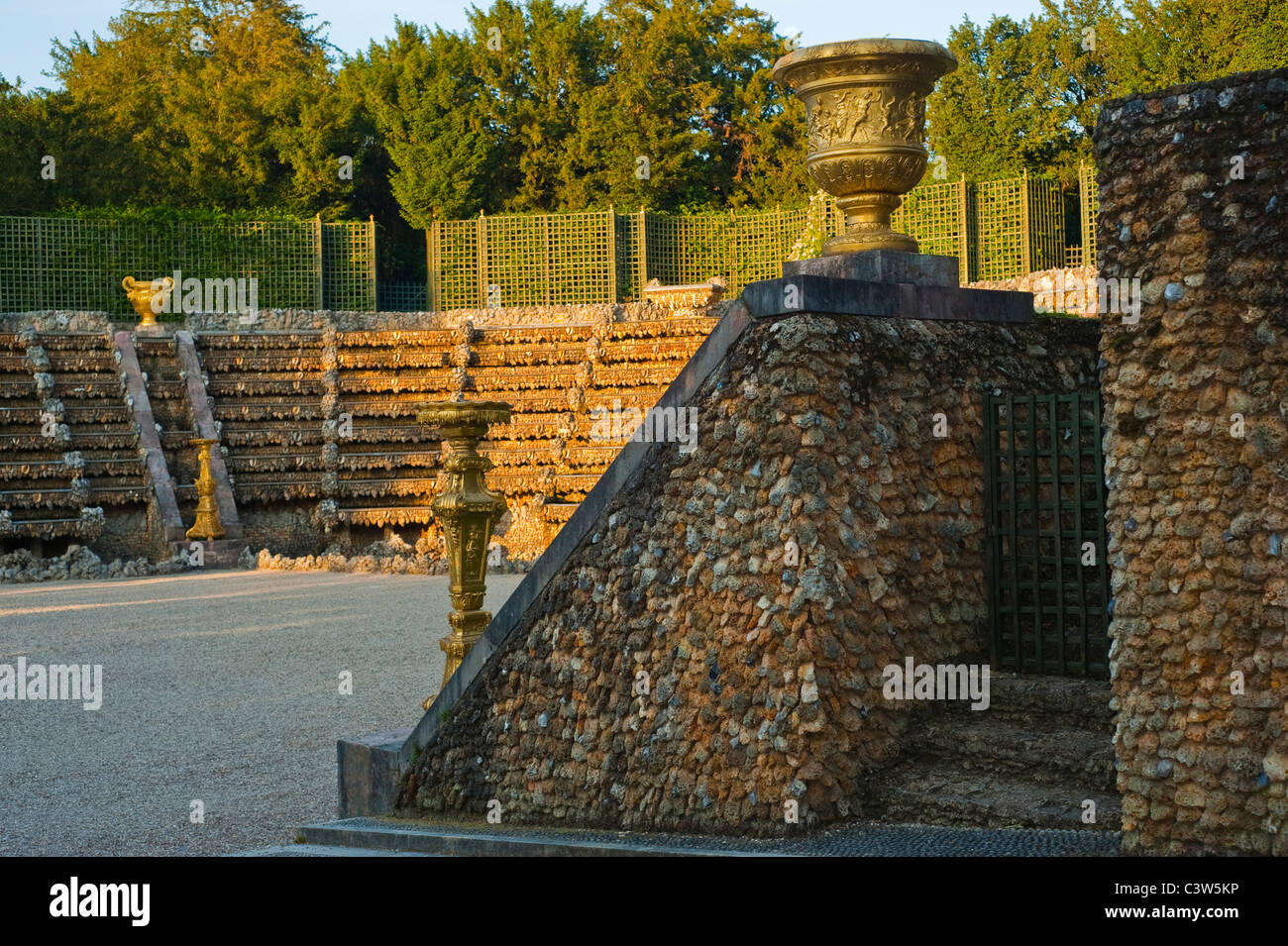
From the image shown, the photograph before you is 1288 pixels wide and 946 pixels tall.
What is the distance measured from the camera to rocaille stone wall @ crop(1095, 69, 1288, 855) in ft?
13.7

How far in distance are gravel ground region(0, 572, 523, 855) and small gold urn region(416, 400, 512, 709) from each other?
1.24 meters

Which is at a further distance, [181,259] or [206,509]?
[181,259]

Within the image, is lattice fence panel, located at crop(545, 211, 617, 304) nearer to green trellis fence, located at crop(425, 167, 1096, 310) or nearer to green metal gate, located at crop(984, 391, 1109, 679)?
green trellis fence, located at crop(425, 167, 1096, 310)

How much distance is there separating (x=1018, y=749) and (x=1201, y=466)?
64.5 inches

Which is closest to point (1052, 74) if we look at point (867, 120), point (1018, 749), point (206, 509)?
point (206, 509)

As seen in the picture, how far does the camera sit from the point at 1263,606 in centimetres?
418

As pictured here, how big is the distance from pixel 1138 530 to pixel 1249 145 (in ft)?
4.20

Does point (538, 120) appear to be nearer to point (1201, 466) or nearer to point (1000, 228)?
point (1000, 228)

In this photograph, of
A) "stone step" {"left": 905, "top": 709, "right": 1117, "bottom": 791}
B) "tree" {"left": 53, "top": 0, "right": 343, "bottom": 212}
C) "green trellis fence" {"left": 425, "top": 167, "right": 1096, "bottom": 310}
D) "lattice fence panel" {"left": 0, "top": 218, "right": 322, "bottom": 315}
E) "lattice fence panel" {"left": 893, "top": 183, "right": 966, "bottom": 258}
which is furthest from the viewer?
"tree" {"left": 53, "top": 0, "right": 343, "bottom": 212}

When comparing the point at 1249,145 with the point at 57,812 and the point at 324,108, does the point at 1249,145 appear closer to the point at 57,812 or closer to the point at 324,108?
the point at 57,812

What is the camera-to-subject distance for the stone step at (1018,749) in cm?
526

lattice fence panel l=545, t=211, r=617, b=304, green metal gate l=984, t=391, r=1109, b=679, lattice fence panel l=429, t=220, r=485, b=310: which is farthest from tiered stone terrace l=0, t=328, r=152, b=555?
green metal gate l=984, t=391, r=1109, b=679

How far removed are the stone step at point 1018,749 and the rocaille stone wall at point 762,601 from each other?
0.64ft

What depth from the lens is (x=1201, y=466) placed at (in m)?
4.34
